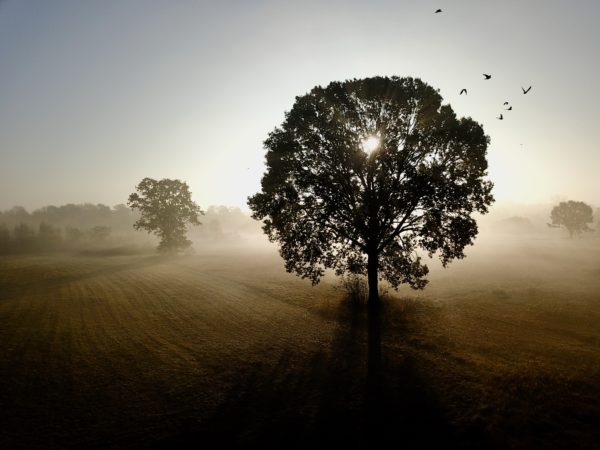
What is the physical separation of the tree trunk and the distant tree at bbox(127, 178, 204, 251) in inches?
1837

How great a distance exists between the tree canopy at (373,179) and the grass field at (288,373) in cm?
524

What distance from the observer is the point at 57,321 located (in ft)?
60.4

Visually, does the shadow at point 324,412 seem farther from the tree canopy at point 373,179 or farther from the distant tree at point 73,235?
the distant tree at point 73,235

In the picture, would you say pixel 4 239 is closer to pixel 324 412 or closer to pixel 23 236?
pixel 23 236

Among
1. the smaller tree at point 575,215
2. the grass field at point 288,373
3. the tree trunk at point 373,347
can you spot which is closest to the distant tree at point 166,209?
the grass field at point 288,373

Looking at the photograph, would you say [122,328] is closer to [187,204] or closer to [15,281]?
[15,281]

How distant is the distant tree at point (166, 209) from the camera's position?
5931 cm

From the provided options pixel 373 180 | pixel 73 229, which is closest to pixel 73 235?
pixel 73 229

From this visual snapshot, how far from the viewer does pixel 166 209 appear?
199ft

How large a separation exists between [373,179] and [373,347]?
11.0 m

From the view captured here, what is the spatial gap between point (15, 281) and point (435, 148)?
41.8 meters

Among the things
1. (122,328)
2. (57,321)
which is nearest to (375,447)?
(122,328)

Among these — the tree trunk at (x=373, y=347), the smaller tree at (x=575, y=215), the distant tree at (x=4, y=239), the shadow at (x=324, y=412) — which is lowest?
Result: the shadow at (x=324, y=412)

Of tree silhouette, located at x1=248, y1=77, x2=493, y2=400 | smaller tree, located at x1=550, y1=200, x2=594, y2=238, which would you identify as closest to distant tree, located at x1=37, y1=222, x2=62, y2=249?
tree silhouette, located at x1=248, y1=77, x2=493, y2=400
